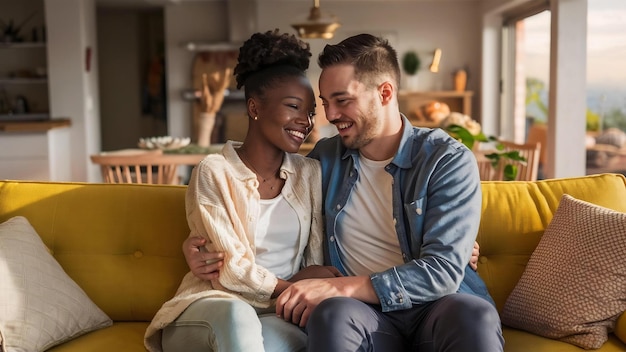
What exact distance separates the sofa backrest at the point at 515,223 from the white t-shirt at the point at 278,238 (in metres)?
0.64

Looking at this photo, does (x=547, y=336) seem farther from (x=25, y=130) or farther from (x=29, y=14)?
(x=29, y=14)

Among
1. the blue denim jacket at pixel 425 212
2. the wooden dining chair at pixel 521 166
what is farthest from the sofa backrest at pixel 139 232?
the wooden dining chair at pixel 521 166

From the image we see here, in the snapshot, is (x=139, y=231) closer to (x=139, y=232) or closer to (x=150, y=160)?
(x=139, y=232)

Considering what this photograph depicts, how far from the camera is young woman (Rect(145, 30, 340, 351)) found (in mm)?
2121

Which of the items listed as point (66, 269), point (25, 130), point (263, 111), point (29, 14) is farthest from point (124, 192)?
point (29, 14)

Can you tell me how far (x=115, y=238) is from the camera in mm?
2547

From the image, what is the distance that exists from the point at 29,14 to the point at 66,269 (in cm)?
732

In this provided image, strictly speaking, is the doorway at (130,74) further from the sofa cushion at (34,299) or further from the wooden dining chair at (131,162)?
the sofa cushion at (34,299)

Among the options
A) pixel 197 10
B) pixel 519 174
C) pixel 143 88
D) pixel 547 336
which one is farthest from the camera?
pixel 143 88

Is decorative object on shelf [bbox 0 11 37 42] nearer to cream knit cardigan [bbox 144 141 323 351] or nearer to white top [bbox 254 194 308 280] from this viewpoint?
cream knit cardigan [bbox 144 141 323 351]

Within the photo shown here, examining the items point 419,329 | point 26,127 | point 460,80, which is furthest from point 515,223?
point 460,80

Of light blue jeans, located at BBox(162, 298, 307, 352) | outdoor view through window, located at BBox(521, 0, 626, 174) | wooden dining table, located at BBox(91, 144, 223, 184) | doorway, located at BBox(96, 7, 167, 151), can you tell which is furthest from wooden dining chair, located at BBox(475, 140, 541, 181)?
doorway, located at BBox(96, 7, 167, 151)

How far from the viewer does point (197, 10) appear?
Answer: 10086 mm

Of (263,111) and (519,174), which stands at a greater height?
(263,111)
